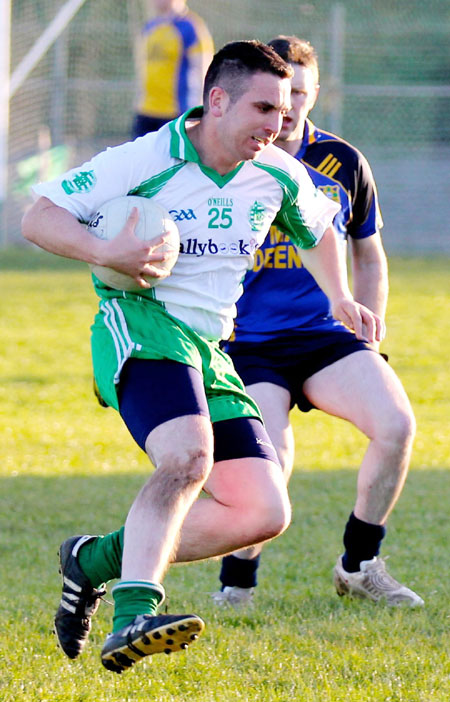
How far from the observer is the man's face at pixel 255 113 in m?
3.83

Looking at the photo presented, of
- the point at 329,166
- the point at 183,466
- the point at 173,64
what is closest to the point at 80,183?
the point at 183,466

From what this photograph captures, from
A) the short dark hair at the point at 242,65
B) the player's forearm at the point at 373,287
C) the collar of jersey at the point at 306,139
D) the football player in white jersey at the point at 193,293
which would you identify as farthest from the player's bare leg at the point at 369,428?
the short dark hair at the point at 242,65

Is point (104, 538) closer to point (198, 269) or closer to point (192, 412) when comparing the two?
point (192, 412)

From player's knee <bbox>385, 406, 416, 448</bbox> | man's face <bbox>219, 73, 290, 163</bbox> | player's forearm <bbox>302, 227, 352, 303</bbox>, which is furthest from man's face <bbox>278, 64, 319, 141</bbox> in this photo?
player's knee <bbox>385, 406, 416, 448</bbox>

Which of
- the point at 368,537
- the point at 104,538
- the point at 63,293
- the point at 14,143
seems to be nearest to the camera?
the point at 104,538

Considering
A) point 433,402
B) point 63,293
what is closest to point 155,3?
point 63,293

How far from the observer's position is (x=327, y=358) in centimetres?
495

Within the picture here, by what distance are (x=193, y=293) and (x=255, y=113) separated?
63 cm

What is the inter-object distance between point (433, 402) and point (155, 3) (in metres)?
5.83

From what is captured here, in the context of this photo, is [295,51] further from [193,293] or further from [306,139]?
[193,293]

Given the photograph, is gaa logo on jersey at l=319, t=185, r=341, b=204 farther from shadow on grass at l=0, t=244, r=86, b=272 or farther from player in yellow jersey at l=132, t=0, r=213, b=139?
shadow on grass at l=0, t=244, r=86, b=272

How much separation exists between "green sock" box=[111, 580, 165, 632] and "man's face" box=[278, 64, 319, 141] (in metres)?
2.34

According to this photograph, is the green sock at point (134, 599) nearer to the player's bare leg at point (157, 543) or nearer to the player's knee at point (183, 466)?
the player's bare leg at point (157, 543)

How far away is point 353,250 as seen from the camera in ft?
17.4
